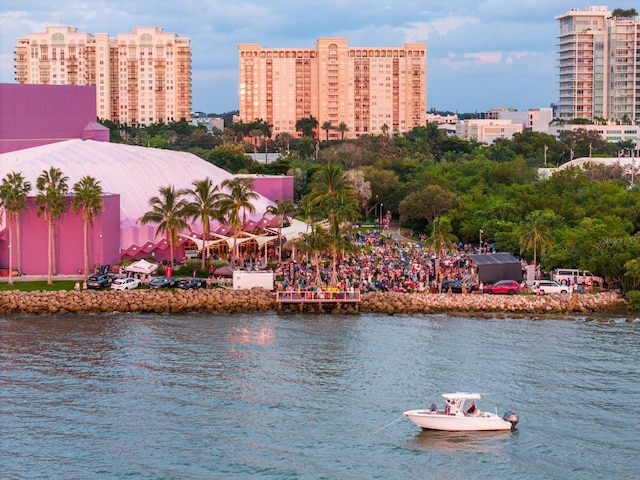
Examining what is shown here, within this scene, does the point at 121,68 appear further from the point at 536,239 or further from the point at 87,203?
the point at 536,239

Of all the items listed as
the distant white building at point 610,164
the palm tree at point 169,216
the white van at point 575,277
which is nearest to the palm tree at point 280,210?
the palm tree at point 169,216

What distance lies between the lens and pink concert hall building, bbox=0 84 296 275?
4888 cm

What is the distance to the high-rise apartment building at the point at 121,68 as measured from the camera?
477 feet

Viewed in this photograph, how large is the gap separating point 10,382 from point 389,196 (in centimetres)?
4543

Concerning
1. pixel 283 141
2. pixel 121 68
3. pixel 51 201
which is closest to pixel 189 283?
pixel 51 201

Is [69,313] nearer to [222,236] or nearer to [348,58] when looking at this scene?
[222,236]

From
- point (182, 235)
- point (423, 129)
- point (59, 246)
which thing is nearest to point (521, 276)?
point (182, 235)

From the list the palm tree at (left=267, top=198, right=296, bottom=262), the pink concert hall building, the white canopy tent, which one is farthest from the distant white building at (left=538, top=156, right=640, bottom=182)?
the white canopy tent

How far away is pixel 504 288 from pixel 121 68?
11070cm

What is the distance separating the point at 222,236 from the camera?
53062mm

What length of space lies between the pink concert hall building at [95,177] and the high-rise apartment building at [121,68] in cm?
7846

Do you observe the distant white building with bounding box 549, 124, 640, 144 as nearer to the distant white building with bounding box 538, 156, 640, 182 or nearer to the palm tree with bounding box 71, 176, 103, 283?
the distant white building with bounding box 538, 156, 640, 182

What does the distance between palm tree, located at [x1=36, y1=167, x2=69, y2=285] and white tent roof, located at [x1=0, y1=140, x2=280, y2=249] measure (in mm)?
1314

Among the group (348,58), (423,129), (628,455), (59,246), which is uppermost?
(348,58)
